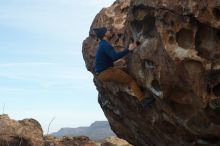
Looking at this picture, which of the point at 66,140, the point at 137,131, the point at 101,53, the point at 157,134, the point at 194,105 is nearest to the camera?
the point at 194,105

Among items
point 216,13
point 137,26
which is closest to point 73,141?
point 137,26

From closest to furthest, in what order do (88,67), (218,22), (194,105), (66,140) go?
(218,22) → (194,105) → (88,67) → (66,140)

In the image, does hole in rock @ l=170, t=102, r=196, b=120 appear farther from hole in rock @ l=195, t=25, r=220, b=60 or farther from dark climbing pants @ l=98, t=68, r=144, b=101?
hole in rock @ l=195, t=25, r=220, b=60

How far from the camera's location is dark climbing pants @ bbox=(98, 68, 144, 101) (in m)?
14.9

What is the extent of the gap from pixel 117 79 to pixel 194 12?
12.7 ft

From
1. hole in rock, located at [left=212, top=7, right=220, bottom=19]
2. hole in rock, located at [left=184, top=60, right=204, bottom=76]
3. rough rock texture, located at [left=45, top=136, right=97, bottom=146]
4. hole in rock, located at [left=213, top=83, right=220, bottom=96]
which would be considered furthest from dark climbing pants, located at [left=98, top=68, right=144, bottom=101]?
rough rock texture, located at [left=45, top=136, right=97, bottom=146]

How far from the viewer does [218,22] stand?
39.7 ft

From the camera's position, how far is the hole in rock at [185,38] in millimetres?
Result: 12781

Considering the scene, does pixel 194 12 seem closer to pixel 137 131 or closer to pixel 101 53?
pixel 101 53

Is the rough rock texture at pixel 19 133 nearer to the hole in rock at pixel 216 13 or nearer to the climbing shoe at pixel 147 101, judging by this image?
the climbing shoe at pixel 147 101

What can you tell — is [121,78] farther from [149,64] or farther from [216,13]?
[216,13]

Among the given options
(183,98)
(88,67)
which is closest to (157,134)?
(183,98)

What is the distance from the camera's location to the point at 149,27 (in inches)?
560

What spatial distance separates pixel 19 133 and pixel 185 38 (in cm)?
→ 2002
